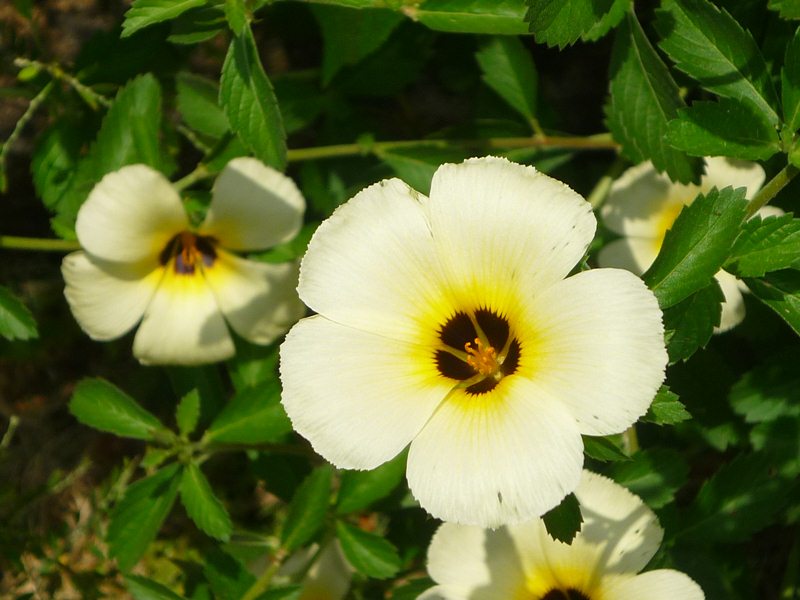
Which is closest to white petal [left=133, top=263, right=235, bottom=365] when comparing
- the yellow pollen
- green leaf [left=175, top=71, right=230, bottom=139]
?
green leaf [left=175, top=71, right=230, bottom=139]

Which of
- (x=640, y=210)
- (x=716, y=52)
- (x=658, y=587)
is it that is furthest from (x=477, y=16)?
(x=658, y=587)

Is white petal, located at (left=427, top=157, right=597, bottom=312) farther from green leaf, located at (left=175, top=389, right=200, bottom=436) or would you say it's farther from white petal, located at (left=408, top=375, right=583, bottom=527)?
green leaf, located at (left=175, top=389, right=200, bottom=436)

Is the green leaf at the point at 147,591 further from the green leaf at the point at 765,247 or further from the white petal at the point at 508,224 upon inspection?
the green leaf at the point at 765,247

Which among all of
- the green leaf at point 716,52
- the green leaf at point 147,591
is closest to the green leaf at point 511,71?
the green leaf at point 716,52

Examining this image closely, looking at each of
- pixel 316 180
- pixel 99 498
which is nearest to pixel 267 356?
pixel 316 180

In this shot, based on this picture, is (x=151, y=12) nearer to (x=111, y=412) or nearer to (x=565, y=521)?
(x=111, y=412)

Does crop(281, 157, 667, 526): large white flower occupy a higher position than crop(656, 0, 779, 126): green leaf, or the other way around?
crop(656, 0, 779, 126): green leaf
